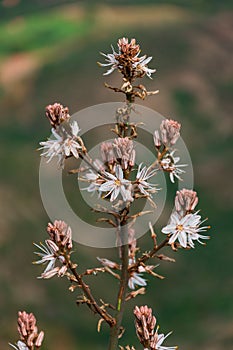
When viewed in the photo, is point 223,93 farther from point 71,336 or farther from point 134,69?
point 134,69

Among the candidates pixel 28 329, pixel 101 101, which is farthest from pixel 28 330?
pixel 101 101

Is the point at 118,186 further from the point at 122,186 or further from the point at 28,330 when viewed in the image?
the point at 28,330

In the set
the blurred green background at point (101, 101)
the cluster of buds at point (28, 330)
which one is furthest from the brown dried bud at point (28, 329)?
the blurred green background at point (101, 101)

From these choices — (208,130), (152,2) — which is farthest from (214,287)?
(152,2)

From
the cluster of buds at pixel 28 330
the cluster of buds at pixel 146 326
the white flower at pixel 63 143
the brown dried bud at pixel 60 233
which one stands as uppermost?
the white flower at pixel 63 143

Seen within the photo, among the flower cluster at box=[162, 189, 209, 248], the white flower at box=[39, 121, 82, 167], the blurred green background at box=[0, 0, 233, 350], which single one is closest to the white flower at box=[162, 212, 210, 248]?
the flower cluster at box=[162, 189, 209, 248]

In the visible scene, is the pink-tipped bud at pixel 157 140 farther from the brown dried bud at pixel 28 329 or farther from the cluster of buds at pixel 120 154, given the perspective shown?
the brown dried bud at pixel 28 329

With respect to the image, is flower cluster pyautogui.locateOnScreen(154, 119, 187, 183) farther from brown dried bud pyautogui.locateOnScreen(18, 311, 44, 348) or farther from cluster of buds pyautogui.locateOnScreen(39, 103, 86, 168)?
brown dried bud pyautogui.locateOnScreen(18, 311, 44, 348)

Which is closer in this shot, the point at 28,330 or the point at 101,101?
the point at 28,330
